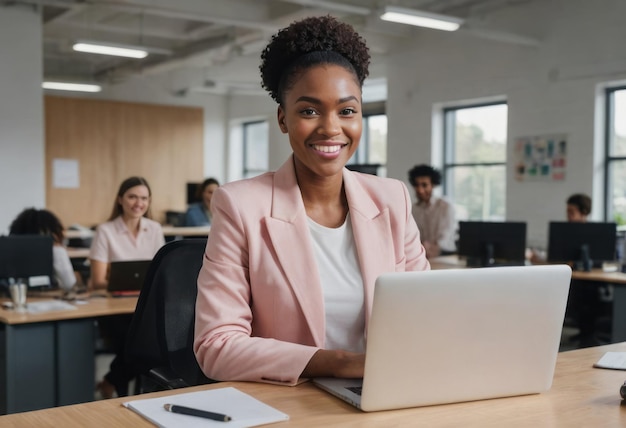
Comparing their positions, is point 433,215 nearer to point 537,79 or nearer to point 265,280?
point 537,79

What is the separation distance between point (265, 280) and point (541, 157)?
6806mm

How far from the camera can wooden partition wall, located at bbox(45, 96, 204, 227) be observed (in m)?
11.6

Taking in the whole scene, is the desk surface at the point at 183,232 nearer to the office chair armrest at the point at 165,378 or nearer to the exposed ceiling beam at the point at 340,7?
the exposed ceiling beam at the point at 340,7

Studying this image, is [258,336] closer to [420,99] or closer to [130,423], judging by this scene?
[130,423]

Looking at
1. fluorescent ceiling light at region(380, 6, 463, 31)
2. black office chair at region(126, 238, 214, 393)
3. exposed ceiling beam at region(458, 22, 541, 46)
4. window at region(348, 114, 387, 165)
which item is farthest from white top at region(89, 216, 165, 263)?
window at region(348, 114, 387, 165)

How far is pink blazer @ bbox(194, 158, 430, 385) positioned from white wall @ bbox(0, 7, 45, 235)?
6351mm

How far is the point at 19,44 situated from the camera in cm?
722

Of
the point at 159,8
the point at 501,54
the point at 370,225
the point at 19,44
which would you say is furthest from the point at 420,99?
the point at 370,225

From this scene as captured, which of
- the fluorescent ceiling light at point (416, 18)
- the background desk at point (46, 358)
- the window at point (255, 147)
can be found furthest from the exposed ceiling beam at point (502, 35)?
the window at point (255, 147)

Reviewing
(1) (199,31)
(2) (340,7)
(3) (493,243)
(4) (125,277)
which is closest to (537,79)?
(2) (340,7)

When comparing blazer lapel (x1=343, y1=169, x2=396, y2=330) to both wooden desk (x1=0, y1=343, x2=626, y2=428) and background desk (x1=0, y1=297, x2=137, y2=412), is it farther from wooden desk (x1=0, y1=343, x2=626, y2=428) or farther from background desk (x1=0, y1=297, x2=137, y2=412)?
background desk (x1=0, y1=297, x2=137, y2=412)

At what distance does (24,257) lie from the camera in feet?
12.9

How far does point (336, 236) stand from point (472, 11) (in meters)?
7.11

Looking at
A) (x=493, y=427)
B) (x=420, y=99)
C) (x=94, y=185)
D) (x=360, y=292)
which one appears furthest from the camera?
(x=94, y=185)
